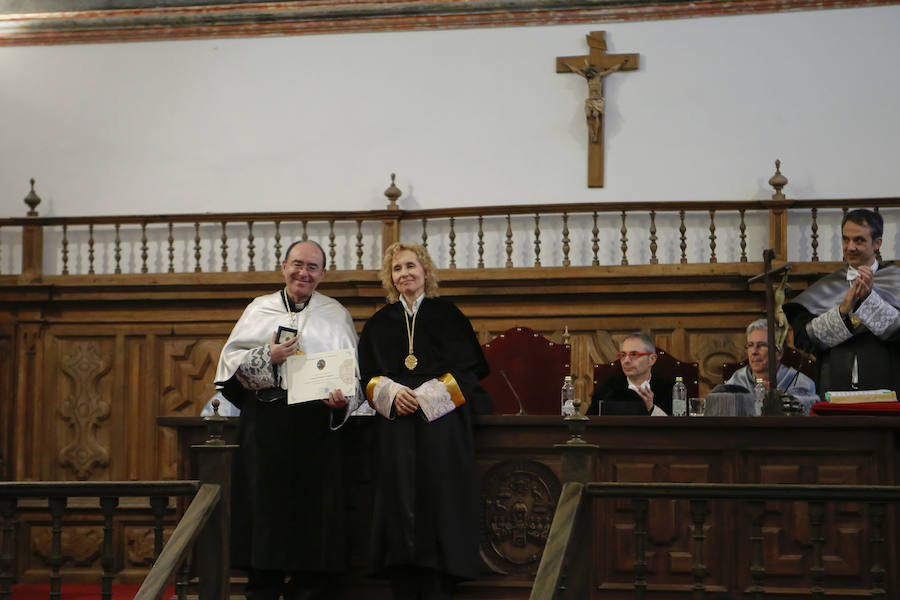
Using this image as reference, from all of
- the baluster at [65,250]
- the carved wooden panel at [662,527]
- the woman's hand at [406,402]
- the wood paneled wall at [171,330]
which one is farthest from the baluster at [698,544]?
the baluster at [65,250]

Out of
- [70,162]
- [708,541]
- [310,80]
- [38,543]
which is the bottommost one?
[38,543]

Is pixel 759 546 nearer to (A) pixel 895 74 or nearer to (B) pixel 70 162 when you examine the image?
(A) pixel 895 74

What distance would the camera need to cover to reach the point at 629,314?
9.11 meters

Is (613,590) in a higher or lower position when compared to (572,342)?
lower

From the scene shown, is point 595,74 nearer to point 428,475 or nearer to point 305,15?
point 305,15

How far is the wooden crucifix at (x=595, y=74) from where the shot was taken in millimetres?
10320

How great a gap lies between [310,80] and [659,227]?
346cm

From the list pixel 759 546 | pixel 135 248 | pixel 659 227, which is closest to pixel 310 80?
pixel 135 248

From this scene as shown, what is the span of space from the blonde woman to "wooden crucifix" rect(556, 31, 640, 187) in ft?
17.9

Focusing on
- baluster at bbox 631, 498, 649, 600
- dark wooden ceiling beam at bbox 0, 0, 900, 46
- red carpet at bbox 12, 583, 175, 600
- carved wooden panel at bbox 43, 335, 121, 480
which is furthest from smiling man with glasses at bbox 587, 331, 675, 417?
dark wooden ceiling beam at bbox 0, 0, 900, 46

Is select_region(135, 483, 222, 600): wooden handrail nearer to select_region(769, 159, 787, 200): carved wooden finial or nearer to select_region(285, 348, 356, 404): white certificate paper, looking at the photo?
select_region(285, 348, 356, 404): white certificate paper

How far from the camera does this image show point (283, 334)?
17.5 feet

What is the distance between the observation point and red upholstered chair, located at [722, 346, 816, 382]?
22.7 feet

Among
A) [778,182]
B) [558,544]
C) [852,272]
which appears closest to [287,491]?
[558,544]
